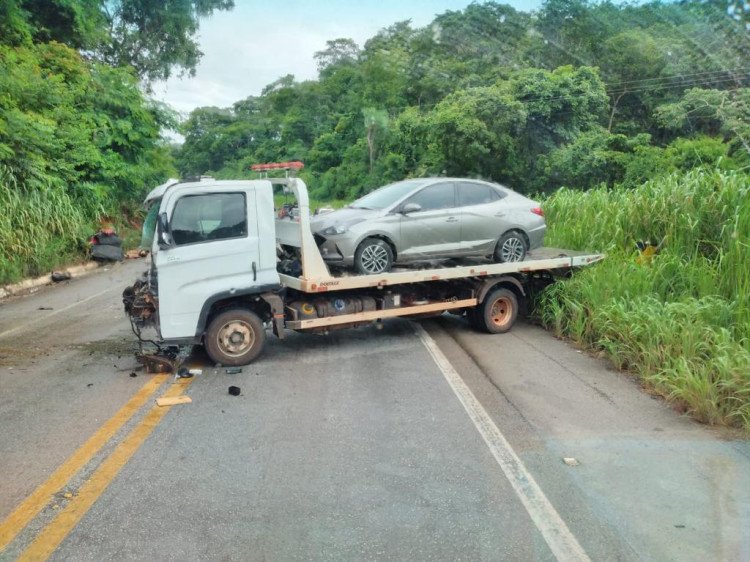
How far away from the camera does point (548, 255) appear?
998 cm

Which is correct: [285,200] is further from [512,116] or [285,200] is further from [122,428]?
[512,116]

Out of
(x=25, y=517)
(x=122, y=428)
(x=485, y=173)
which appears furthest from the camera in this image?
(x=485, y=173)

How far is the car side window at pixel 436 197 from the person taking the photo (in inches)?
348

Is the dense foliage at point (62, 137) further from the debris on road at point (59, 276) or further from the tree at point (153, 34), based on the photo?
the tree at point (153, 34)

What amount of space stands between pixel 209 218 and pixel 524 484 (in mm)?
4493

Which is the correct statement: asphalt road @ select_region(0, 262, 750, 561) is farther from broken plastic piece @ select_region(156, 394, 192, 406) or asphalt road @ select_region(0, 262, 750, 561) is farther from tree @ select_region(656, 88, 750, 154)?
tree @ select_region(656, 88, 750, 154)

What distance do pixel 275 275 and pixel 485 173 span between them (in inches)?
1083

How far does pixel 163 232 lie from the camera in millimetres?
6867

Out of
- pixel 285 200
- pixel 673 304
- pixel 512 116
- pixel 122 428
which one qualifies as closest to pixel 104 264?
pixel 285 200

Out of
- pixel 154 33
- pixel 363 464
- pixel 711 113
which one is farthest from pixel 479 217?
pixel 154 33

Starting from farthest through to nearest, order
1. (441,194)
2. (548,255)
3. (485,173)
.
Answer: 1. (485,173)
2. (548,255)
3. (441,194)

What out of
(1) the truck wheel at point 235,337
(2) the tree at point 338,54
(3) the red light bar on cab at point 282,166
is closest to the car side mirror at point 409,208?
(3) the red light bar on cab at point 282,166

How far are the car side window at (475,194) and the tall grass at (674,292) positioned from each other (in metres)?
1.77

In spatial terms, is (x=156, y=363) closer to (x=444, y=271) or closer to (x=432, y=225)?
(x=444, y=271)
